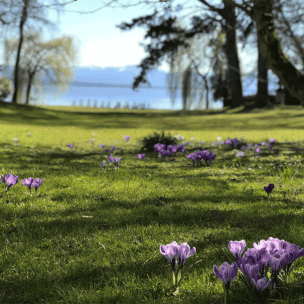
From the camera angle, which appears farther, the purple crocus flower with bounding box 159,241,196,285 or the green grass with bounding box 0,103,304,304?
the green grass with bounding box 0,103,304,304

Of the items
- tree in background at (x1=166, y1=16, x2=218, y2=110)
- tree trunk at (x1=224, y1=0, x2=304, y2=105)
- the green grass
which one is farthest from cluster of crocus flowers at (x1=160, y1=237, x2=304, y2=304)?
tree in background at (x1=166, y1=16, x2=218, y2=110)

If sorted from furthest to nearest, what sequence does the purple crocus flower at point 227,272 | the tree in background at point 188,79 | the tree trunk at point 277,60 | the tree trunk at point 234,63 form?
1. the tree in background at point 188,79
2. the tree trunk at point 234,63
3. the tree trunk at point 277,60
4. the purple crocus flower at point 227,272

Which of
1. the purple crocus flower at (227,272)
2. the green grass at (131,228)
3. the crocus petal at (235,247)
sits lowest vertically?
the green grass at (131,228)

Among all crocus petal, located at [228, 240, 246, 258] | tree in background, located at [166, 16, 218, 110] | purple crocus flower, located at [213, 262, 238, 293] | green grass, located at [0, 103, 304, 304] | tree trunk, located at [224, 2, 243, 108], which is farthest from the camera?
tree in background, located at [166, 16, 218, 110]

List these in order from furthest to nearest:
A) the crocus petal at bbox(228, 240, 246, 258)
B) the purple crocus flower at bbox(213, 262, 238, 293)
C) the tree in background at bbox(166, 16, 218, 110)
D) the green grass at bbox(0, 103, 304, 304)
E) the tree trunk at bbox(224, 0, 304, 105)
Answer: the tree in background at bbox(166, 16, 218, 110) < the tree trunk at bbox(224, 0, 304, 105) < the green grass at bbox(0, 103, 304, 304) < the crocus petal at bbox(228, 240, 246, 258) < the purple crocus flower at bbox(213, 262, 238, 293)

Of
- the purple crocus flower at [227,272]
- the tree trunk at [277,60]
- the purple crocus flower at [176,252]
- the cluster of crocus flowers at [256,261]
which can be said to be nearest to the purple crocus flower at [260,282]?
the cluster of crocus flowers at [256,261]

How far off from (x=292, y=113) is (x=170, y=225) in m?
25.0

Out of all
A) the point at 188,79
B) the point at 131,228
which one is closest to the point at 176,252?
A: the point at 131,228

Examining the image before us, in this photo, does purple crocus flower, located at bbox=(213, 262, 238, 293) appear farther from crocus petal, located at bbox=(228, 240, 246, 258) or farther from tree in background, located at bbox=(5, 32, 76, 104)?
tree in background, located at bbox=(5, 32, 76, 104)

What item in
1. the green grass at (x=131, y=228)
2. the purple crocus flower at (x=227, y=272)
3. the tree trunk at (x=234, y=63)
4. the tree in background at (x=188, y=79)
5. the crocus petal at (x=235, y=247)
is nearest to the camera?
the purple crocus flower at (x=227, y=272)

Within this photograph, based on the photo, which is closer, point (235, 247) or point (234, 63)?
point (235, 247)

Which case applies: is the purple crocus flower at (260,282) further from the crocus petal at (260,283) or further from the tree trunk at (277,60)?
the tree trunk at (277,60)

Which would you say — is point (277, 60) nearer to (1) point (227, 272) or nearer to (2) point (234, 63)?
(1) point (227, 272)

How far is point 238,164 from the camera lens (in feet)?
23.1
